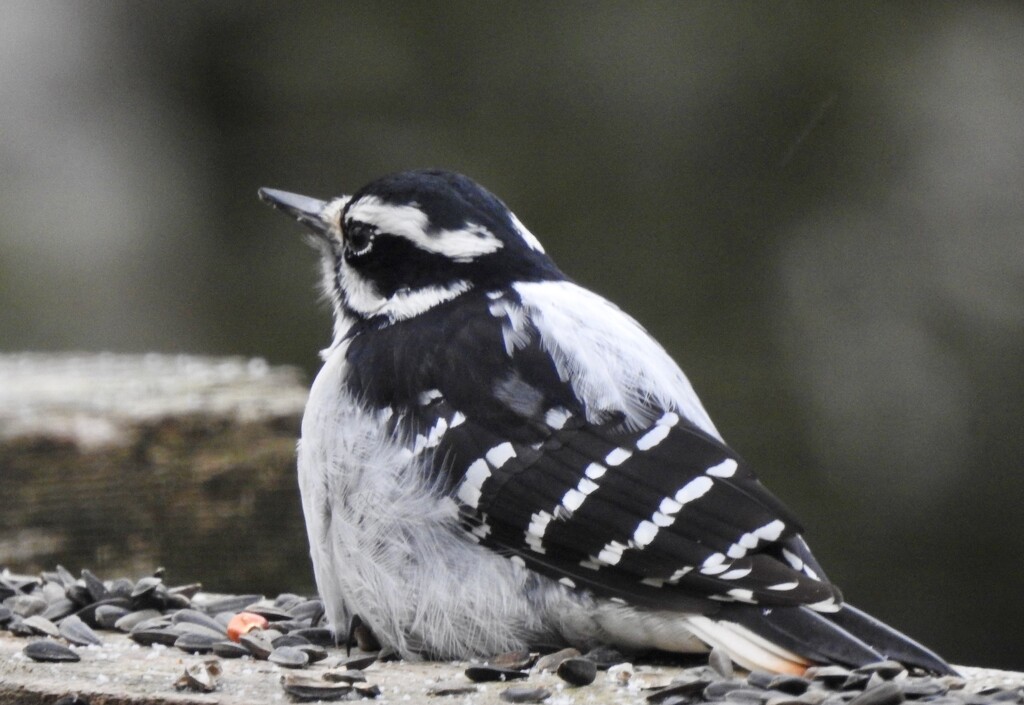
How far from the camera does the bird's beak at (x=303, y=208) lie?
11.9 feet

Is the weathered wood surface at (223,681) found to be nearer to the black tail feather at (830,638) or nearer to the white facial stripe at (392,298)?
the black tail feather at (830,638)

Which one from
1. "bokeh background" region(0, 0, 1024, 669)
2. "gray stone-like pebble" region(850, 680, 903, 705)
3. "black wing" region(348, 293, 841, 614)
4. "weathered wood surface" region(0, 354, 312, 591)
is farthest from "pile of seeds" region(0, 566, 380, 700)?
"bokeh background" region(0, 0, 1024, 669)

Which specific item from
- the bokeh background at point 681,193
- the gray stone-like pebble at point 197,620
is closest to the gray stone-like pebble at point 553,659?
the gray stone-like pebble at point 197,620

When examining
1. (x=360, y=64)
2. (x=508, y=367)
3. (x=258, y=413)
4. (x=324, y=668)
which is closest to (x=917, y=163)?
(x=360, y=64)

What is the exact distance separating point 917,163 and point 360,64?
9.62 ft

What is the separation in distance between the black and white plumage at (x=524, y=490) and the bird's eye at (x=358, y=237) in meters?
0.10

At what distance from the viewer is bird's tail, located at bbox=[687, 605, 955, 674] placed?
8.68 feet

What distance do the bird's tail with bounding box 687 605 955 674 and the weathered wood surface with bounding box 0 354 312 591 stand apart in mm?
1834

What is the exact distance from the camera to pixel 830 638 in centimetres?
266

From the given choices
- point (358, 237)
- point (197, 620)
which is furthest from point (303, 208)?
point (197, 620)

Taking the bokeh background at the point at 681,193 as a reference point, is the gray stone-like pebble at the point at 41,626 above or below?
below

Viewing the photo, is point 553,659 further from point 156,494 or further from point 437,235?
point 156,494

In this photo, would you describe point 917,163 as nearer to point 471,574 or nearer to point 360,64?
point 360,64

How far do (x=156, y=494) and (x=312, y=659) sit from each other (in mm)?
1424
